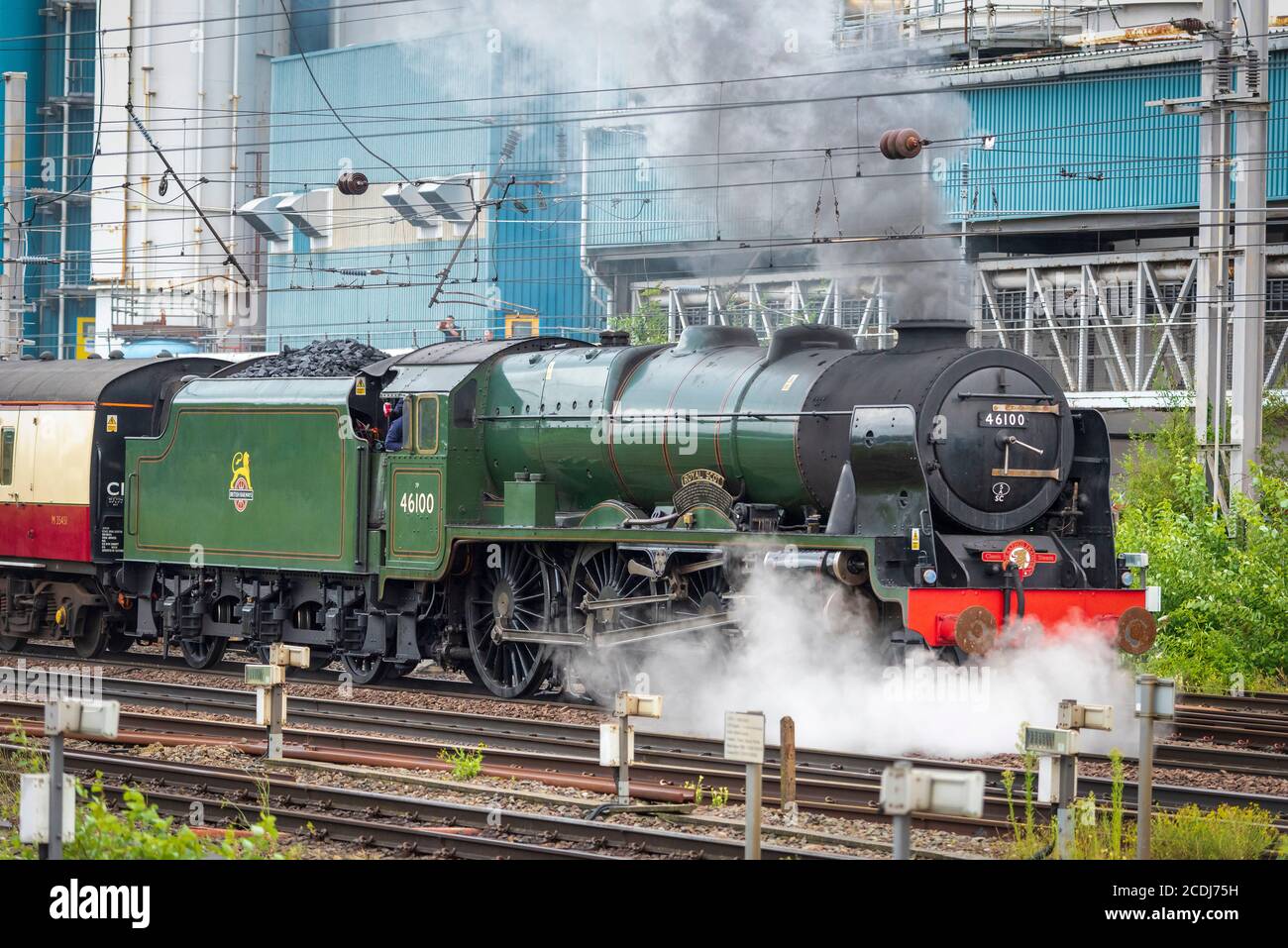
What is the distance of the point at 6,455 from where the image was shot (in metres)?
20.7

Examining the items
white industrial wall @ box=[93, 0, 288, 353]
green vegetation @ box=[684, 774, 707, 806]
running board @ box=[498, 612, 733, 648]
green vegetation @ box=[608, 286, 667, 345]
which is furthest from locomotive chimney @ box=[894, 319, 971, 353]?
white industrial wall @ box=[93, 0, 288, 353]

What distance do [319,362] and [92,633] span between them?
508 centimetres

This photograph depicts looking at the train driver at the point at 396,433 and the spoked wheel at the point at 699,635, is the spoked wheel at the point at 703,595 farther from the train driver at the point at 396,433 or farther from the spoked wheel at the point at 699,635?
the train driver at the point at 396,433

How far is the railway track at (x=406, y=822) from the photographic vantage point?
8922mm

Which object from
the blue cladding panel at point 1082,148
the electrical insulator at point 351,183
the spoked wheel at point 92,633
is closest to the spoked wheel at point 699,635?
the spoked wheel at point 92,633

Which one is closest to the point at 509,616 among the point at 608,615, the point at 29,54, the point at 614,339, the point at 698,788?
the point at 608,615

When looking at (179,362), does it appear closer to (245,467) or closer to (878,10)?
(245,467)

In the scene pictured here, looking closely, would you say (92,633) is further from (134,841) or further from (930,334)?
(134,841)

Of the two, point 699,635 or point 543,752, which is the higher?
point 699,635

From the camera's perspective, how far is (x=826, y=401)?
1334cm

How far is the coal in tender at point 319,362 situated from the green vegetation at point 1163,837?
1062cm

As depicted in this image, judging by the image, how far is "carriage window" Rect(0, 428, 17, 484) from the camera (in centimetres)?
2056
